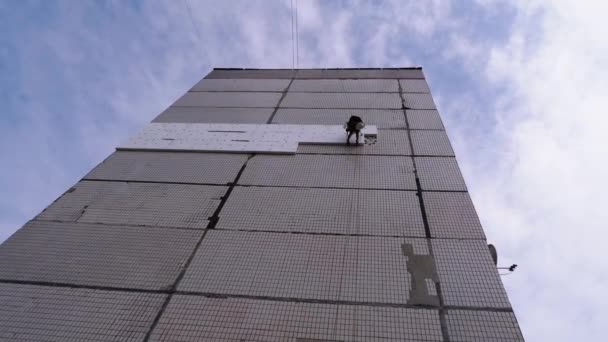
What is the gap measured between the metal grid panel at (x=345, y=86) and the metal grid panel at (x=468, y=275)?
3903 mm

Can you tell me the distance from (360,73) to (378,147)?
10.5 ft

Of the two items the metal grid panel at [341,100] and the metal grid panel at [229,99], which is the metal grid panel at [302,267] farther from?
the metal grid panel at [229,99]

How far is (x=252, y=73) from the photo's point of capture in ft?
24.8

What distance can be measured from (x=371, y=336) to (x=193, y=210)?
2266 mm

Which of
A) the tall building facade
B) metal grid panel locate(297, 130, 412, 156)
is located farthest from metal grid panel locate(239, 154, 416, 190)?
metal grid panel locate(297, 130, 412, 156)

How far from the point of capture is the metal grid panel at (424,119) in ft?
16.3

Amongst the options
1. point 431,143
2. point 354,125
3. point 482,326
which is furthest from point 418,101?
point 482,326

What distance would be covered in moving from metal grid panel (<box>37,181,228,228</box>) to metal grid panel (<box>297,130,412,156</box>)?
141 cm

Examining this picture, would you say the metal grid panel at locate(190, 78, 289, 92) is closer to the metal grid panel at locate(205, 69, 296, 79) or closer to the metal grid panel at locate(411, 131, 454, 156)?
the metal grid panel at locate(205, 69, 296, 79)

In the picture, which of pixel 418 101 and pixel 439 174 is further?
pixel 418 101

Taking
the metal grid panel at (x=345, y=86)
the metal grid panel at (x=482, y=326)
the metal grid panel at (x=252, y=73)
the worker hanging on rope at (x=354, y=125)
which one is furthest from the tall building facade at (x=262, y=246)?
the metal grid panel at (x=252, y=73)

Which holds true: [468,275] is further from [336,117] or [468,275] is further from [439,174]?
[336,117]

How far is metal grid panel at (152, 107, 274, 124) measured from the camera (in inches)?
216

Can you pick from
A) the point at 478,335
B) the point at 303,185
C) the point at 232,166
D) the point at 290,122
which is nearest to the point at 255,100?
the point at 290,122
